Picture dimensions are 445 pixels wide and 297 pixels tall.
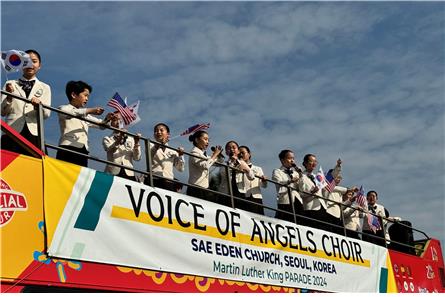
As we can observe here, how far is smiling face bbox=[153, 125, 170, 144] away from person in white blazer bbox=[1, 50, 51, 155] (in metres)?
1.86

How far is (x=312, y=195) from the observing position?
10.2 meters

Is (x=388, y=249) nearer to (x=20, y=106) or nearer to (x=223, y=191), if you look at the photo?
(x=223, y=191)

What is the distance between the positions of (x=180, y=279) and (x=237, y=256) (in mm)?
1184

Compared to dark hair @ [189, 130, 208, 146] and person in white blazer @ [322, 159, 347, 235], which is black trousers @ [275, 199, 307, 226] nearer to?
person in white blazer @ [322, 159, 347, 235]

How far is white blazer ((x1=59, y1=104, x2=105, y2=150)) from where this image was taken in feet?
22.6

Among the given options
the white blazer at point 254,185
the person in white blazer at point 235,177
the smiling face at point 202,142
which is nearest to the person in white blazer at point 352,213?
the white blazer at point 254,185

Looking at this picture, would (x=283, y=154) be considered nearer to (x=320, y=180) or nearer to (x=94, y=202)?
(x=320, y=180)

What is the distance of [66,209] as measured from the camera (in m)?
6.16

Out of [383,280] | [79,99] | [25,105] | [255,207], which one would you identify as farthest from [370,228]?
[25,105]

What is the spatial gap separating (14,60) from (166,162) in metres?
2.41

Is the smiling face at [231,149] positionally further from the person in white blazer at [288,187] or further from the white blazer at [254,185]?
the person in white blazer at [288,187]

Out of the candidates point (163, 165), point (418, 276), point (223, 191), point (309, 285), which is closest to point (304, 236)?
point (309, 285)

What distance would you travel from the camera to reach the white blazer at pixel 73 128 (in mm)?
6898

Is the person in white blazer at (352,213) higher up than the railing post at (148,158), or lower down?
higher up
